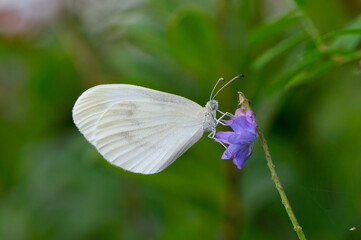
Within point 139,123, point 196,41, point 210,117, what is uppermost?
point 196,41

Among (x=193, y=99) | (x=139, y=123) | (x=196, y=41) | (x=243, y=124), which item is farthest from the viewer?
(x=193, y=99)

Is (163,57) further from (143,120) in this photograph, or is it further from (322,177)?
(322,177)

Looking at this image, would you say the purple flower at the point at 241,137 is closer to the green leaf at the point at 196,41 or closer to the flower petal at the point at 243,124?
the flower petal at the point at 243,124

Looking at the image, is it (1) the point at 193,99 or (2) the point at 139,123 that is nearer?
(2) the point at 139,123

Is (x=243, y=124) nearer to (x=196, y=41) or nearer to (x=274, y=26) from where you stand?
(x=274, y=26)

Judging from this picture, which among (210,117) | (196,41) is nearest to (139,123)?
(210,117)

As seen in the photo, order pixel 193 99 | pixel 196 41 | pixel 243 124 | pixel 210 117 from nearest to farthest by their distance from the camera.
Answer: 1. pixel 243 124
2. pixel 210 117
3. pixel 196 41
4. pixel 193 99

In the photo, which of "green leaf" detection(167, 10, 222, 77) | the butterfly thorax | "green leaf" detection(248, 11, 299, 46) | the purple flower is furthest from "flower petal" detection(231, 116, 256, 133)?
"green leaf" detection(167, 10, 222, 77)
